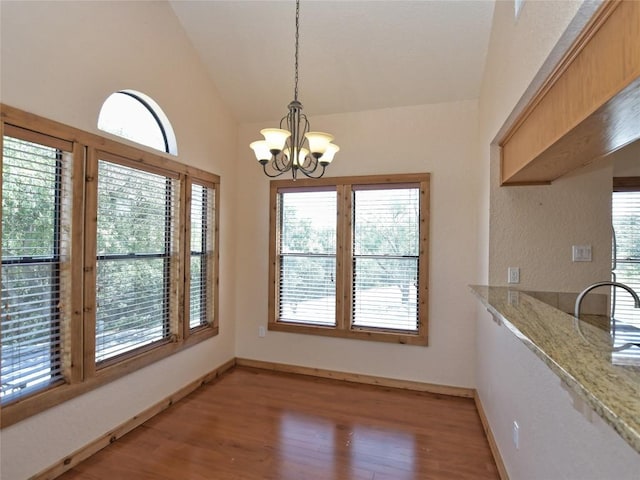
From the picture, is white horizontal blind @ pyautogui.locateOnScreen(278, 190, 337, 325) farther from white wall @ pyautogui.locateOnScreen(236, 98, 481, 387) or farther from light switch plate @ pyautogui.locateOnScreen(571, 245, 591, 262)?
light switch plate @ pyautogui.locateOnScreen(571, 245, 591, 262)

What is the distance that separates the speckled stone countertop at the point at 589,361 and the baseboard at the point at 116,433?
9.23 ft

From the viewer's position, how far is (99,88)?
2.49 meters

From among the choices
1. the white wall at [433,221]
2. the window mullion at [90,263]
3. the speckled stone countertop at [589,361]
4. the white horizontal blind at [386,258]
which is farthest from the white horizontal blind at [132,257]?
the speckled stone countertop at [589,361]

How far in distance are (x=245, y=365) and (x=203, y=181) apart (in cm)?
226

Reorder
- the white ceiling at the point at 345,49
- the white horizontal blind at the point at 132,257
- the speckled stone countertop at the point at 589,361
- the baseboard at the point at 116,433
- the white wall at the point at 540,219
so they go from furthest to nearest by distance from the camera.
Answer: the white ceiling at the point at 345,49 → the white horizontal blind at the point at 132,257 → the white wall at the point at 540,219 → the baseboard at the point at 116,433 → the speckled stone countertop at the point at 589,361

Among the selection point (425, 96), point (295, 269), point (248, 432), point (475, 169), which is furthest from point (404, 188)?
point (248, 432)

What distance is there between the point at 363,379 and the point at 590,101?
3274mm

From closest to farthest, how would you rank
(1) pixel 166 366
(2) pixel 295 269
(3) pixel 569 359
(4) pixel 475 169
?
(3) pixel 569 359, (1) pixel 166 366, (4) pixel 475 169, (2) pixel 295 269

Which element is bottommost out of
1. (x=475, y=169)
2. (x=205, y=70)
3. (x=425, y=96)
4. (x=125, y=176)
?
(x=125, y=176)

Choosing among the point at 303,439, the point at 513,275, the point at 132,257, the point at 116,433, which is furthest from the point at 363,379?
the point at 132,257

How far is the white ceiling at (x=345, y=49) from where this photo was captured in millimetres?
2883

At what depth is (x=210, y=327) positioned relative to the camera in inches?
151

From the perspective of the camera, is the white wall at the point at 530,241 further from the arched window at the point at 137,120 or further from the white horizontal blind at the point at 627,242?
the arched window at the point at 137,120

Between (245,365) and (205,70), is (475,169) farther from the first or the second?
(245,365)
